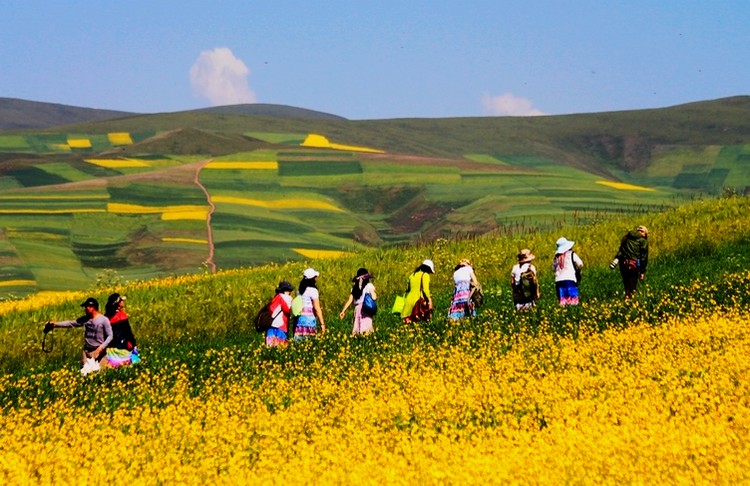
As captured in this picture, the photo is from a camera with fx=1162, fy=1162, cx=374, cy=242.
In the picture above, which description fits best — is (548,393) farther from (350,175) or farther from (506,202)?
(350,175)

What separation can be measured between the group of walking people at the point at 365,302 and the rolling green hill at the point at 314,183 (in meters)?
18.0

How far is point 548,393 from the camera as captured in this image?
13.6 metres

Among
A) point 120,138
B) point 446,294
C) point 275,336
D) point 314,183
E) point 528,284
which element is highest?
point 120,138

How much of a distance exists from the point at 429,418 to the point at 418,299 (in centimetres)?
930

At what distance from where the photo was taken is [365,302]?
2175cm

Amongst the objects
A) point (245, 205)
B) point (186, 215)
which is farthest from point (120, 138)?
point (186, 215)

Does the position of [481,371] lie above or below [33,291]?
above

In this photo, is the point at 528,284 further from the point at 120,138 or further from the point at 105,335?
the point at 120,138

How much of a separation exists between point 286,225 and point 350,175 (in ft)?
71.3

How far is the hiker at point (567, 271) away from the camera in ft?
75.2

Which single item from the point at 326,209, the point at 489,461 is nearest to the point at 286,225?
the point at 326,209

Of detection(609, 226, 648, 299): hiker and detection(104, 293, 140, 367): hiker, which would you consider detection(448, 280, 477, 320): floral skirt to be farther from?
detection(104, 293, 140, 367): hiker

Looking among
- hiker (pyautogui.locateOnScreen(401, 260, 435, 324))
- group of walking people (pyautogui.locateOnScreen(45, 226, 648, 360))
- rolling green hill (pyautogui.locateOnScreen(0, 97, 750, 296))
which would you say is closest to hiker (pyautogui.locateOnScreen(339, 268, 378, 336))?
group of walking people (pyautogui.locateOnScreen(45, 226, 648, 360))

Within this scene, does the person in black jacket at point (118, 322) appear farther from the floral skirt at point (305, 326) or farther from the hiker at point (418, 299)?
the hiker at point (418, 299)
